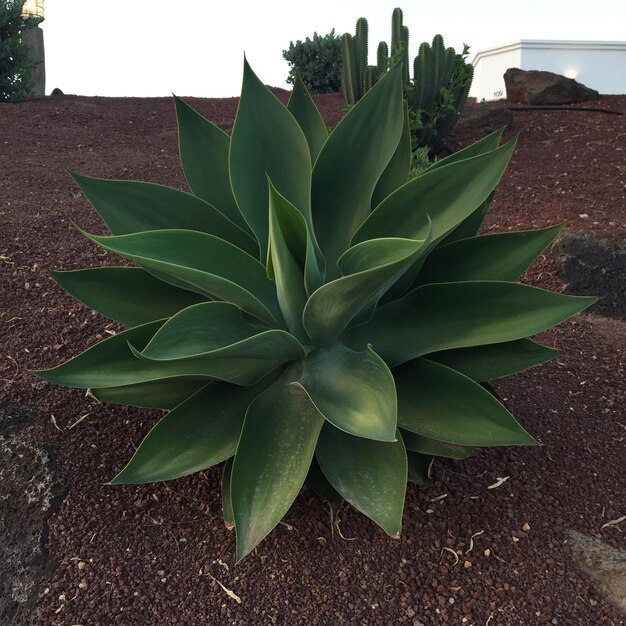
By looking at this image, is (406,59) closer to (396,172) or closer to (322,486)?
(396,172)

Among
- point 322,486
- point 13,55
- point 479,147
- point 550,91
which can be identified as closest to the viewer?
point 322,486

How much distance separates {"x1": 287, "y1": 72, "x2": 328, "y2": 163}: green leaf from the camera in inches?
84.3

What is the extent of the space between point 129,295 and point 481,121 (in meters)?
6.11

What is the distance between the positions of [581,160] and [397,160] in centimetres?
459

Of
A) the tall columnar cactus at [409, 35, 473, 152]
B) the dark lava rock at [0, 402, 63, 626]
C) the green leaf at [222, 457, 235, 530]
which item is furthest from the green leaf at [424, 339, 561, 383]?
the tall columnar cactus at [409, 35, 473, 152]

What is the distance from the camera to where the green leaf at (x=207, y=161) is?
81.0 inches

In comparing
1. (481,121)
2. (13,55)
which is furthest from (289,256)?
(13,55)

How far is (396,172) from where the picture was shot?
2102mm

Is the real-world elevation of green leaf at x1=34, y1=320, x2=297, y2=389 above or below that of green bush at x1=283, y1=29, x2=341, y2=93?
below

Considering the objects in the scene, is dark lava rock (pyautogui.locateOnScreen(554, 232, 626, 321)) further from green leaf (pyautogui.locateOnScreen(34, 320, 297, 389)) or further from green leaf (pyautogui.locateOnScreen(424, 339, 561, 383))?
green leaf (pyautogui.locateOnScreen(34, 320, 297, 389))

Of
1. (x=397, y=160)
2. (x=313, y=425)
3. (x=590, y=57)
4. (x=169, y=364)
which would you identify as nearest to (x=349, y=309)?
(x=313, y=425)

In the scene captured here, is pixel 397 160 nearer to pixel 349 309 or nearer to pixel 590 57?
pixel 349 309

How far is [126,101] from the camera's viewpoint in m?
8.74

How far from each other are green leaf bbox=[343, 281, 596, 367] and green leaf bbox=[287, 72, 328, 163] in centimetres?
60
